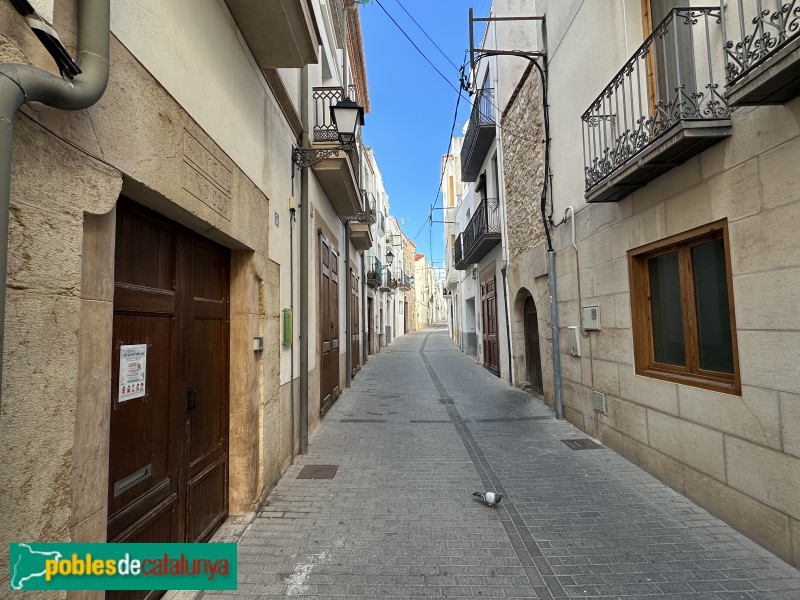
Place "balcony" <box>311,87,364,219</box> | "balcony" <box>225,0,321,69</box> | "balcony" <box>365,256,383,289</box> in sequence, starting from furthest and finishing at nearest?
1. "balcony" <box>365,256,383,289</box>
2. "balcony" <box>311,87,364,219</box>
3. "balcony" <box>225,0,321,69</box>

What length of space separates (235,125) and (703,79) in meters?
4.20

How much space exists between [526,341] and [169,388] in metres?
8.34

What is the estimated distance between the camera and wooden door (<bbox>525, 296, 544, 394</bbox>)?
9.16 meters

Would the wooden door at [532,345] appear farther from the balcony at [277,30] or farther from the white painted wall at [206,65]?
the white painted wall at [206,65]

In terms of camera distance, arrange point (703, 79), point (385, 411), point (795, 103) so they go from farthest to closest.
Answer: point (385, 411), point (703, 79), point (795, 103)

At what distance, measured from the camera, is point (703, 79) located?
371 cm

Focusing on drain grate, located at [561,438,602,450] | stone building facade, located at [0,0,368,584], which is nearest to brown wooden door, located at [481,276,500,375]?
drain grate, located at [561,438,602,450]

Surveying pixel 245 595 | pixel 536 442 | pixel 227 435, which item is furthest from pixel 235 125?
pixel 536 442

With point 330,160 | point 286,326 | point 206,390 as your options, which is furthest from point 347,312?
point 206,390

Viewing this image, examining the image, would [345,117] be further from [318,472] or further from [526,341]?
[526,341]

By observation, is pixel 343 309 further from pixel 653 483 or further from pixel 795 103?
pixel 795 103

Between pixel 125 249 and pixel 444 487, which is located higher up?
pixel 125 249

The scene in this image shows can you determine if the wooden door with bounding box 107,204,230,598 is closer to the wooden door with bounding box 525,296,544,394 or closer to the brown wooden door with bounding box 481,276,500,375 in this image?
the wooden door with bounding box 525,296,544,394

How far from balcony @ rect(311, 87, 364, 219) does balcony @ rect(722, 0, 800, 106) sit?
4.26m
